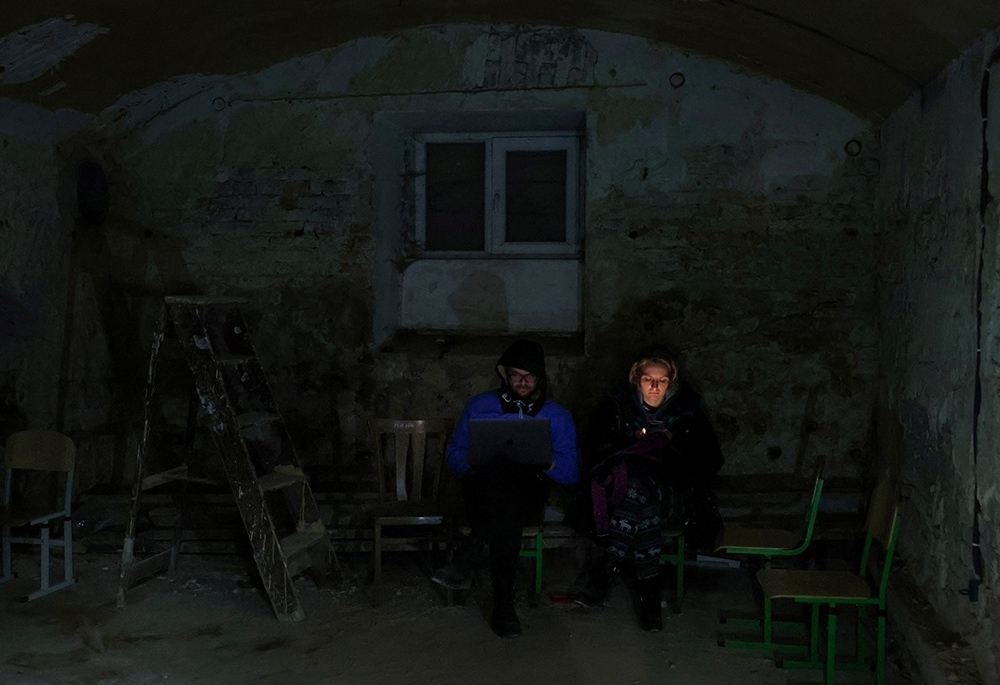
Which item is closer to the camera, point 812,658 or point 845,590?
point 845,590

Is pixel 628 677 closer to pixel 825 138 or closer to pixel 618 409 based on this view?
pixel 618 409

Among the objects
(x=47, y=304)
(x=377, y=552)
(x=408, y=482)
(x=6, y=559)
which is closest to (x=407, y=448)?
(x=408, y=482)

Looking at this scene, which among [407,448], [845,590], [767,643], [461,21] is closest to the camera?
[845,590]

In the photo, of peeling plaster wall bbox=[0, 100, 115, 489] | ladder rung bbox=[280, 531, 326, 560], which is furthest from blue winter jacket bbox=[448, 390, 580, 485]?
peeling plaster wall bbox=[0, 100, 115, 489]

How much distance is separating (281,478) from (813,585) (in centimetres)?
230

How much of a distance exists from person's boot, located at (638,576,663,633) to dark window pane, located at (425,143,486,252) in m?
2.31

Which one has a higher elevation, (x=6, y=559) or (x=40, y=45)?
(x=40, y=45)

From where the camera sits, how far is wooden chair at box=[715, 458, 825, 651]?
3.69 metres

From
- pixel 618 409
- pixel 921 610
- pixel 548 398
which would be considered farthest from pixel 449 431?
pixel 921 610

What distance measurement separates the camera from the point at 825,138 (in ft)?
15.8

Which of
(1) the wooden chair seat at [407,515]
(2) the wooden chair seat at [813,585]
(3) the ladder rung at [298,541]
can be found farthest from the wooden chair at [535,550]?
(2) the wooden chair seat at [813,585]

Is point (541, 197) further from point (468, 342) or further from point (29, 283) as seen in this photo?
point (29, 283)

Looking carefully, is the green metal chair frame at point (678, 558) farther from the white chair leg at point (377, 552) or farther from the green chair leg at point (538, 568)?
the white chair leg at point (377, 552)

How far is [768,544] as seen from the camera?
391cm
